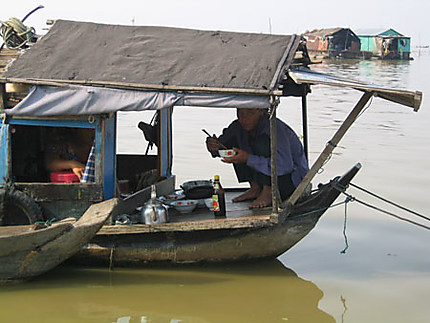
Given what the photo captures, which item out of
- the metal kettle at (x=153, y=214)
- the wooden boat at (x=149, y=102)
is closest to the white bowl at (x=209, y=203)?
the wooden boat at (x=149, y=102)

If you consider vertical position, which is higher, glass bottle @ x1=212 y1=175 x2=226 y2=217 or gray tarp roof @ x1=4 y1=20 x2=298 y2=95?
gray tarp roof @ x1=4 y1=20 x2=298 y2=95

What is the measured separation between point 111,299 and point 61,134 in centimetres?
156

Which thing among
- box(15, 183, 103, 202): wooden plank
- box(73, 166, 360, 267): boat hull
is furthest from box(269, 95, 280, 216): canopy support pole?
box(15, 183, 103, 202): wooden plank

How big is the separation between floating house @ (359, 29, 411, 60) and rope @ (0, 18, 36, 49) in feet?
124

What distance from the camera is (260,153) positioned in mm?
5684

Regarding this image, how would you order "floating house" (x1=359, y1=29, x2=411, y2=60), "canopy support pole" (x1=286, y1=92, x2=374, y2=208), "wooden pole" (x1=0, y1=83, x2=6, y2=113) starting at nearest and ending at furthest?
"wooden pole" (x1=0, y1=83, x2=6, y2=113)
"canopy support pole" (x1=286, y1=92, x2=374, y2=208)
"floating house" (x1=359, y1=29, x2=411, y2=60)

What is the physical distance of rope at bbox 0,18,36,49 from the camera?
5.93 metres

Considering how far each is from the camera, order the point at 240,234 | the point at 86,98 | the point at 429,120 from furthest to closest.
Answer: the point at 429,120 → the point at 240,234 → the point at 86,98

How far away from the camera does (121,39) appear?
18.6 feet

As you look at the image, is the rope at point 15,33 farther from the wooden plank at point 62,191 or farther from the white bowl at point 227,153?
the white bowl at point 227,153

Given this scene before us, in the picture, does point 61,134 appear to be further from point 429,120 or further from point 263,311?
point 429,120

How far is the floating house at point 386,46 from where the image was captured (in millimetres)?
41812

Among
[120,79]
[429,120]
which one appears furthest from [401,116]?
[120,79]

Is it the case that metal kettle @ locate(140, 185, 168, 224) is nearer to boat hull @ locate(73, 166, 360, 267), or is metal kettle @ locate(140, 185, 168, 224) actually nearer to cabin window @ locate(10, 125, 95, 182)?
boat hull @ locate(73, 166, 360, 267)
